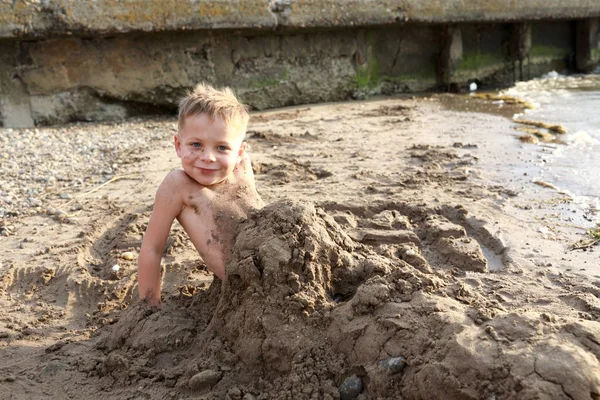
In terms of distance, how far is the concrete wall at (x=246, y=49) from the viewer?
6.62 m

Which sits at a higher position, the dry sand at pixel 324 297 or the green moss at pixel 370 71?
the green moss at pixel 370 71

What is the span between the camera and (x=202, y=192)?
2881 millimetres

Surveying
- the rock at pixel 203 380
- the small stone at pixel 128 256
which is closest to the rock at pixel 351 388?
the rock at pixel 203 380

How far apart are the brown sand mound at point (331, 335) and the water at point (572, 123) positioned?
1978mm

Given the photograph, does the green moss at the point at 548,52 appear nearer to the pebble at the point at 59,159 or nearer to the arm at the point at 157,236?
the pebble at the point at 59,159

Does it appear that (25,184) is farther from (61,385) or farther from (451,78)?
(451,78)

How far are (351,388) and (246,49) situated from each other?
6.15 m

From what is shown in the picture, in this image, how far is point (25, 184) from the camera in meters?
4.69

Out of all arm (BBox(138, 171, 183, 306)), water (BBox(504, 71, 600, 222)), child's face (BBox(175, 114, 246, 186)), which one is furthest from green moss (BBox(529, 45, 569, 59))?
arm (BBox(138, 171, 183, 306))

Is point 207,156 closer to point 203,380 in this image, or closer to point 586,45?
point 203,380

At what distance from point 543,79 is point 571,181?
19.9 feet

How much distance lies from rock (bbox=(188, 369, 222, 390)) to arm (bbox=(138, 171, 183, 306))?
27.6 inches

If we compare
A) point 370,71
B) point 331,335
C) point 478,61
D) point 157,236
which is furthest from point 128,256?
point 478,61

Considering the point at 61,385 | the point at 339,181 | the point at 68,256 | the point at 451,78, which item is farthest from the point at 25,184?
the point at 451,78
